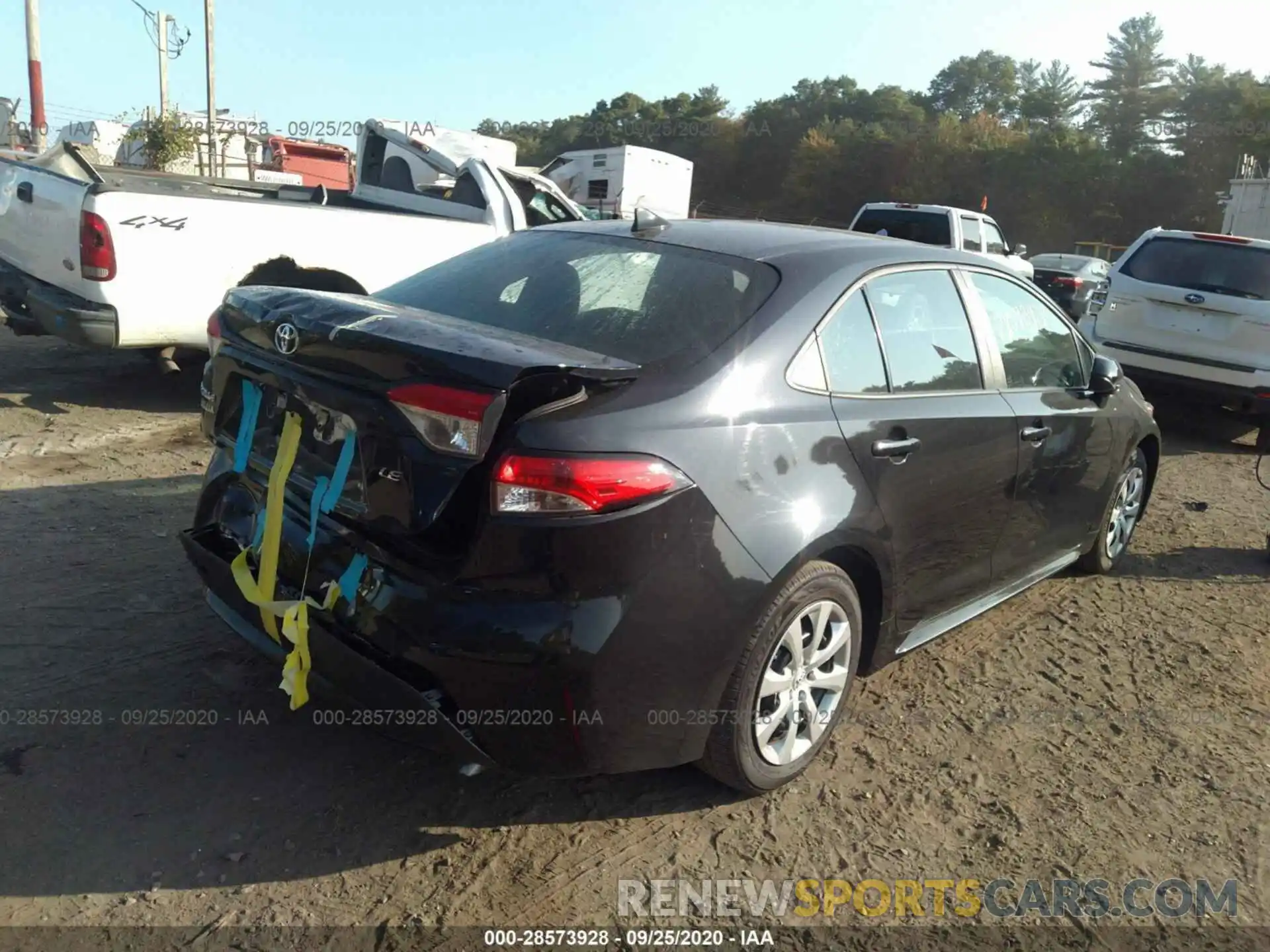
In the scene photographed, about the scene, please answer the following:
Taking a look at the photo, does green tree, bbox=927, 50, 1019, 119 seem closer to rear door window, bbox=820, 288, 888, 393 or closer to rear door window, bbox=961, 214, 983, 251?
rear door window, bbox=961, 214, 983, 251

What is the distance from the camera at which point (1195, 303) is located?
8438mm

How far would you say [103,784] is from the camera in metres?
2.91

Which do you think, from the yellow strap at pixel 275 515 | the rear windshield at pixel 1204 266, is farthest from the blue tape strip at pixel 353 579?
the rear windshield at pixel 1204 266

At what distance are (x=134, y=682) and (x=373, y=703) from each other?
1.33 meters

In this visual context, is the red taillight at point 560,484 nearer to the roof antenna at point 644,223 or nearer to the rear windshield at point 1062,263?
the roof antenna at point 644,223

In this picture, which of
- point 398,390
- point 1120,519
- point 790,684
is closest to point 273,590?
point 398,390

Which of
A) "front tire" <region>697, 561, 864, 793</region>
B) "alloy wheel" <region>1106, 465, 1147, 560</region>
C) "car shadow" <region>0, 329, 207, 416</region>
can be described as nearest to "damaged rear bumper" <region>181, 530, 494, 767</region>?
"front tire" <region>697, 561, 864, 793</region>

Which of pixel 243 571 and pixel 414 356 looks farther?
pixel 243 571

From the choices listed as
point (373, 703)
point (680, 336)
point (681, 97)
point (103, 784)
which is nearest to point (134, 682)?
point (103, 784)

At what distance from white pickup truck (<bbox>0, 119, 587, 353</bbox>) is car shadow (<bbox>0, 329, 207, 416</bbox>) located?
562mm

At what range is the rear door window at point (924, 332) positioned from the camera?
335 cm

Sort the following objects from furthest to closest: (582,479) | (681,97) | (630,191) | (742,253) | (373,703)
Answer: (681,97) < (630,191) < (742,253) < (373,703) < (582,479)

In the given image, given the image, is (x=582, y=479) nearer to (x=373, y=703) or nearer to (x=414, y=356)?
(x=414, y=356)

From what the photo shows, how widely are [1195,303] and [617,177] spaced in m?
17.3
